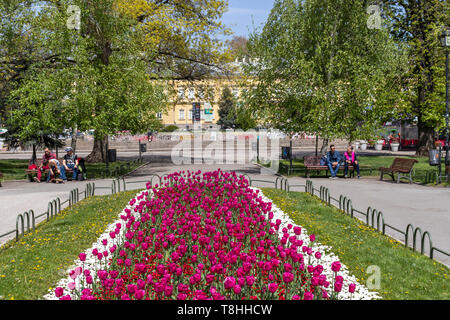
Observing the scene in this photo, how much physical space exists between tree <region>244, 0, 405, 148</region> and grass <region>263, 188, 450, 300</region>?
9.11m

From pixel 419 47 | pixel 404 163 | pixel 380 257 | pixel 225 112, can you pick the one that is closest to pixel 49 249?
pixel 380 257

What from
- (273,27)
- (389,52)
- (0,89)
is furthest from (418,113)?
(0,89)

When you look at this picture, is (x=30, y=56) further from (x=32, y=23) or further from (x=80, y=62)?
(x=80, y=62)

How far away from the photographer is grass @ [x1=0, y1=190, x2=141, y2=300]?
6.18 m

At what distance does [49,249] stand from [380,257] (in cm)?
539

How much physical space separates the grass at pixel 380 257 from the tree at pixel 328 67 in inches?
359

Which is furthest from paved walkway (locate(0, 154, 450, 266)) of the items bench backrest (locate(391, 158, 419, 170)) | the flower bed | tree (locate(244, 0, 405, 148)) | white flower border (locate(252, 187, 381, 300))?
→ the flower bed

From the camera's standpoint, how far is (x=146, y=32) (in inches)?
945

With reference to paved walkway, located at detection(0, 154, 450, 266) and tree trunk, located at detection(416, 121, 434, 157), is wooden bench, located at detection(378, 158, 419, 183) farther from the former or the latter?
tree trunk, located at detection(416, 121, 434, 157)

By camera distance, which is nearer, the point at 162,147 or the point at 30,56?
the point at 30,56

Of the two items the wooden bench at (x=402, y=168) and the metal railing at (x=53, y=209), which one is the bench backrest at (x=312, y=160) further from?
the metal railing at (x=53, y=209)

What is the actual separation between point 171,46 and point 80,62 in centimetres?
918

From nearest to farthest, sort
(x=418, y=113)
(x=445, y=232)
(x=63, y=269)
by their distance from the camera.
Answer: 1. (x=63, y=269)
2. (x=445, y=232)
3. (x=418, y=113)

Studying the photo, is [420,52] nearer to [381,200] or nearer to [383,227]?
[381,200]
